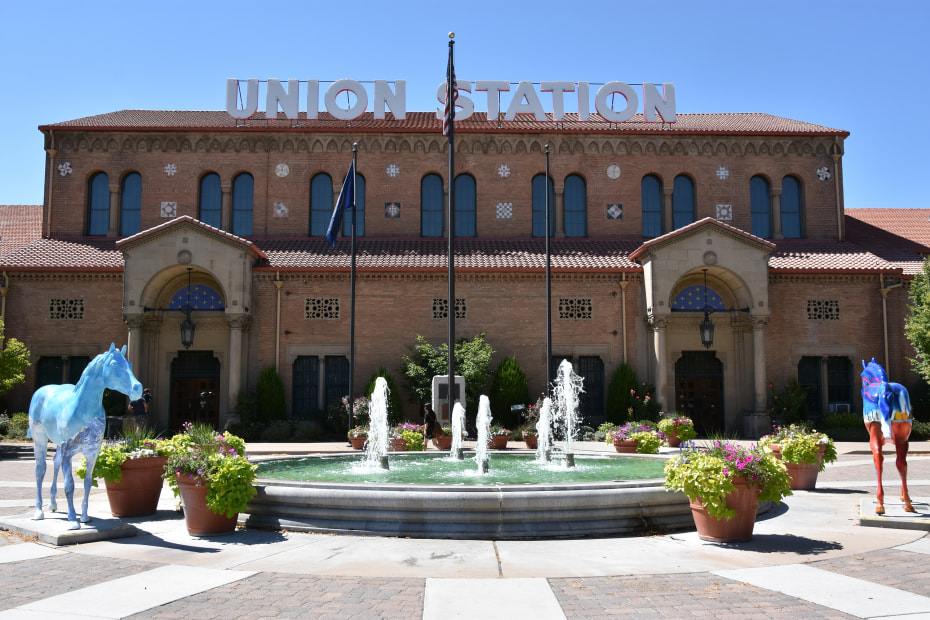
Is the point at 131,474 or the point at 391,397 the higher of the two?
the point at 391,397

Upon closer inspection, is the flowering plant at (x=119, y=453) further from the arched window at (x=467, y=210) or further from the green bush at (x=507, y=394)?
the arched window at (x=467, y=210)

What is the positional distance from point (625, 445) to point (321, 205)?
19780 millimetres

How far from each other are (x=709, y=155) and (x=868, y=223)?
10.4m

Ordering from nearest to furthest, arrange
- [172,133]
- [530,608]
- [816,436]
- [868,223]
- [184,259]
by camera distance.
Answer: [530,608]
[816,436]
[184,259]
[172,133]
[868,223]

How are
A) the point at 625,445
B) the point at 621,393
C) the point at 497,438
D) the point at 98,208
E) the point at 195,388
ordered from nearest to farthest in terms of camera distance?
the point at 625,445
the point at 497,438
the point at 621,393
the point at 195,388
the point at 98,208

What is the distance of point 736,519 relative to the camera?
29.1 ft

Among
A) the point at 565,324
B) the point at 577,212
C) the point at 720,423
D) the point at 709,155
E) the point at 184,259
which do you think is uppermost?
the point at 709,155

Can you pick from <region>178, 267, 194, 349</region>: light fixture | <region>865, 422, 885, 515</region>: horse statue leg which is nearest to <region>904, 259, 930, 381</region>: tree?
<region>865, 422, 885, 515</region>: horse statue leg

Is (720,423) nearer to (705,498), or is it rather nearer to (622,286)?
(622,286)

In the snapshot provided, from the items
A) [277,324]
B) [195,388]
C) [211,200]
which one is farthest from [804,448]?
[211,200]

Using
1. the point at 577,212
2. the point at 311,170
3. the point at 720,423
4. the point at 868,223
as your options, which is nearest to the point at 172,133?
the point at 311,170

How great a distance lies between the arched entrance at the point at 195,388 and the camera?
99.1ft

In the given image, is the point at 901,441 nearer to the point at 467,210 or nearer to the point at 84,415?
the point at 84,415

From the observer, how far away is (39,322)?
1177 inches
